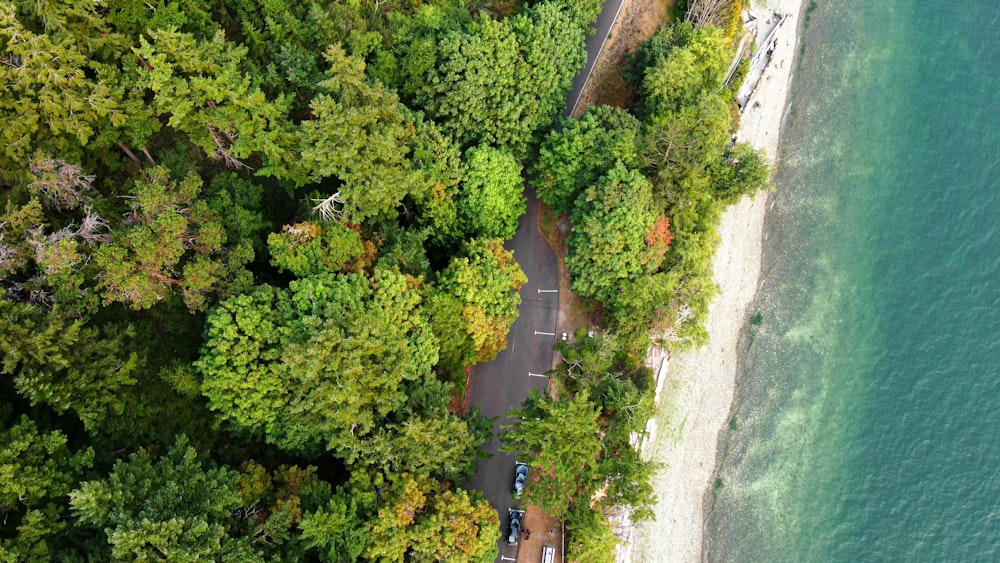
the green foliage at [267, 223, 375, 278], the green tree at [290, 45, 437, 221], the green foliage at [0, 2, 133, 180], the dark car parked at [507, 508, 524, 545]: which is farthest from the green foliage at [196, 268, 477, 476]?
the green foliage at [0, 2, 133, 180]

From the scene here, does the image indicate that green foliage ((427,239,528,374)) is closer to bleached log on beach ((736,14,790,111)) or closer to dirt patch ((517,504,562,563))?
dirt patch ((517,504,562,563))

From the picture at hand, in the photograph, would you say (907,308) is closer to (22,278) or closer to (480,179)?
(480,179)

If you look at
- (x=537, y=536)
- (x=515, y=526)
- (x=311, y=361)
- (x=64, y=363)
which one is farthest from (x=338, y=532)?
(x=64, y=363)

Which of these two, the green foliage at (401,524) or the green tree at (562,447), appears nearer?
the green foliage at (401,524)

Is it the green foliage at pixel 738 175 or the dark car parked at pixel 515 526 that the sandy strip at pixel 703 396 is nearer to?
the green foliage at pixel 738 175

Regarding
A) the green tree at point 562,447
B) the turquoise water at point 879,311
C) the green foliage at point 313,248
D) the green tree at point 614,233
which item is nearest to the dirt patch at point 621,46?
the green tree at point 614,233
